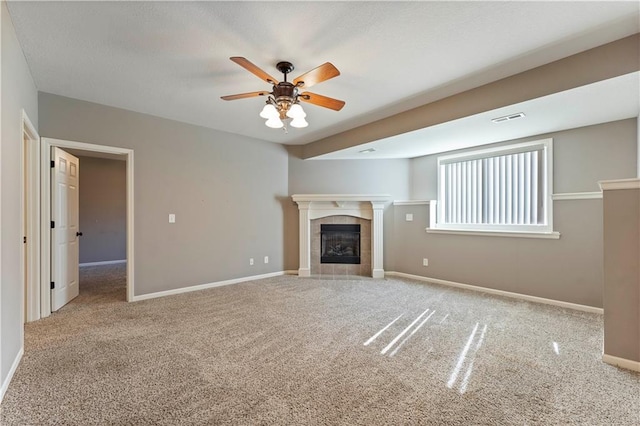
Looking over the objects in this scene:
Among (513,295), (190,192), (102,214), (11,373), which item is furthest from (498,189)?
(102,214)

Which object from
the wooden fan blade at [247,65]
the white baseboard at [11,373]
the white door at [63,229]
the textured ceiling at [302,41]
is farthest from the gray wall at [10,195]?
the wooden fan blade at [247,65]

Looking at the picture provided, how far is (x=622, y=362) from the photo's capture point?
2303mm

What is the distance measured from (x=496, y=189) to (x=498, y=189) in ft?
0.10

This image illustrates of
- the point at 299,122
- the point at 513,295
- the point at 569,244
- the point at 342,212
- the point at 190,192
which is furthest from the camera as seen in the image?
the point at 342,212

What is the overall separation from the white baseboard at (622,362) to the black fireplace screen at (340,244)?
373 cm

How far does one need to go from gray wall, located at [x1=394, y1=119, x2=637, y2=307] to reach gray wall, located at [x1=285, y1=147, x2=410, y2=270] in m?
1.42

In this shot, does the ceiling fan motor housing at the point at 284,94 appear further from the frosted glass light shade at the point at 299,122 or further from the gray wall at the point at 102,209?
the gray wall at the point at 102,209

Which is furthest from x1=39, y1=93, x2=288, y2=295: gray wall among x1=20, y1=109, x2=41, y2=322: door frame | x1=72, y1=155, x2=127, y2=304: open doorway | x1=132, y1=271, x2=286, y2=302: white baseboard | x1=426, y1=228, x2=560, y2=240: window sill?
x1=72, y1=155, x2=127, y2=304: open doorway

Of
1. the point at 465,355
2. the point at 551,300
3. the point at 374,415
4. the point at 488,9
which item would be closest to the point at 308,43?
the point at 488,9

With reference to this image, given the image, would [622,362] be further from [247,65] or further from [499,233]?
[247,65]

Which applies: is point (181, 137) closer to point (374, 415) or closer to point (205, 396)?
point (205, 396)

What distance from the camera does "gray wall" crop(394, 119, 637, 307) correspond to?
11.7 ft

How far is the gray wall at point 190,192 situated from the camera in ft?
12.7

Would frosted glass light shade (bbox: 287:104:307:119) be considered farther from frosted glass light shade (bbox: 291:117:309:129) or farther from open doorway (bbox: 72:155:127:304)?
open doorway (bbox: 72:155:127:304)
